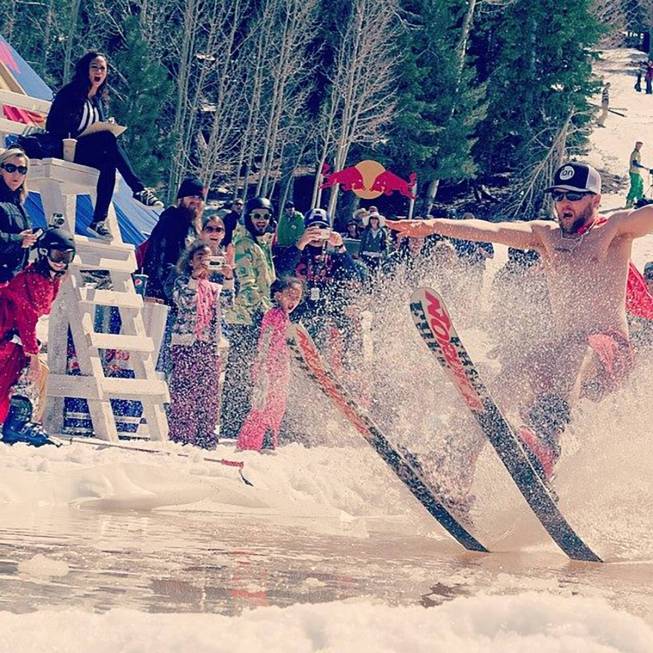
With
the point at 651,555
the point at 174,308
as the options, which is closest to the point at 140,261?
the point at 174,308

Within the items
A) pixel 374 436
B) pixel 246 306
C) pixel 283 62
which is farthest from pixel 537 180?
pixel 374 436

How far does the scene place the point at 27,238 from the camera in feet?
27.9

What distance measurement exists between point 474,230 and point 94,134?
3378 millimetres

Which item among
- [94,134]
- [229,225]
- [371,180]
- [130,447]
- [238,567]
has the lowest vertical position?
[371,180]

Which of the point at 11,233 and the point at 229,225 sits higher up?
the point at 11,233

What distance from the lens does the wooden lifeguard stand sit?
9297mm

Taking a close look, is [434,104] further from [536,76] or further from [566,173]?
[566,173]

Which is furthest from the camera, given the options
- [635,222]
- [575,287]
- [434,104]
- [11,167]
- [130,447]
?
[434,104]

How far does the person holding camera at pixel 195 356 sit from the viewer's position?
972cm

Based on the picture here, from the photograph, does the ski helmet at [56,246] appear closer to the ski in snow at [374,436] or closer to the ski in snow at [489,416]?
the ski in snow at [374,436]

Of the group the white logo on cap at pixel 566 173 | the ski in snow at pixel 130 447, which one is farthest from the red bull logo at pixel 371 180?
the white logo on cap at pixel 566 173

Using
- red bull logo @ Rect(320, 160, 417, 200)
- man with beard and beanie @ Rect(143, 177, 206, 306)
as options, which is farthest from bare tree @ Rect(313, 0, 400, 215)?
man with beard and beanie @ Rect(143, 177, 206, 306)

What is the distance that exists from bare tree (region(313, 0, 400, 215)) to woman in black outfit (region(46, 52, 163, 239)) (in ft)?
84.5

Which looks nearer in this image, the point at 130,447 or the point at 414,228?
the point at 414,228
